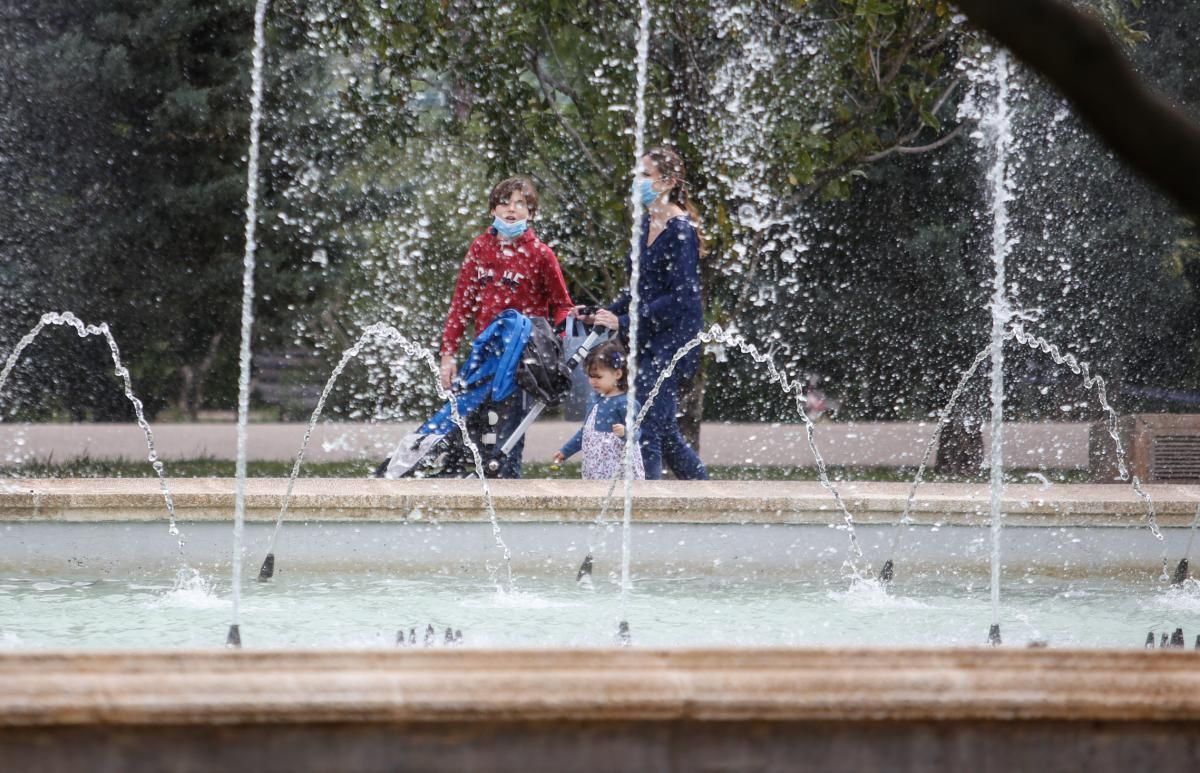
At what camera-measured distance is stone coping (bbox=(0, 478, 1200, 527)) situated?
4777 millimetres

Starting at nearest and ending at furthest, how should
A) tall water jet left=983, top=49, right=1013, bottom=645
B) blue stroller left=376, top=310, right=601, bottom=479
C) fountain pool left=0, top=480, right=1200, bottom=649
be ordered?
fountain pool left=0, top=480, right=1200, bottom=649
tall water jet left=983, top=49, right=1013, bottom=645
blue stroller left=376, top=310, right=601, bottom=479

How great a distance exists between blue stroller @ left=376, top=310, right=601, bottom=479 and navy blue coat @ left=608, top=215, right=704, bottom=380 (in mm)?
352

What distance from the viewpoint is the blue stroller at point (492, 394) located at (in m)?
6.67

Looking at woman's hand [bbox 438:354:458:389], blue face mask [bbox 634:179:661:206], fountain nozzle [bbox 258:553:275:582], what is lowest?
fountain nozzle [bbox 258:553:275:582]

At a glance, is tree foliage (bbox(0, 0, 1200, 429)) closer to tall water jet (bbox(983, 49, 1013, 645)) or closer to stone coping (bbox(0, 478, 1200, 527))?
tall water jet (bbox(983, 49, 1013, 645))

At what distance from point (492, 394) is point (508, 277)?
0.53m

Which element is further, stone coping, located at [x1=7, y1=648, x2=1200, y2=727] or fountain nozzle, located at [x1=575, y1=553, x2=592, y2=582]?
fountain nozzle, located at [x1=575, y1=553, x2=592, y2=582]

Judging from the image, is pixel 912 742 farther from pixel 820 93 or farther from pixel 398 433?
pixel 398 433

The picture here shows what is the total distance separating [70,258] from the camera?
44.0 feet

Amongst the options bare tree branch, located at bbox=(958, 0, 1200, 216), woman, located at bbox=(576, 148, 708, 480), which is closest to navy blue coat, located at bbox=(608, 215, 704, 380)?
woman, located at bbox=(576, 148, 708, 480)

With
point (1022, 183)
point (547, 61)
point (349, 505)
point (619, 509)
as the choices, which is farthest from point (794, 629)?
point (1022, 183)

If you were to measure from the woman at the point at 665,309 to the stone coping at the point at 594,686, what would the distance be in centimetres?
426

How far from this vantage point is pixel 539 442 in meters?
14.6

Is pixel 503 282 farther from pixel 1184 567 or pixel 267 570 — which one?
pixel 1184 567
